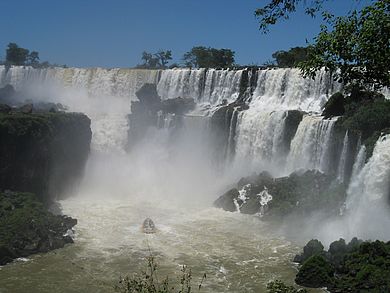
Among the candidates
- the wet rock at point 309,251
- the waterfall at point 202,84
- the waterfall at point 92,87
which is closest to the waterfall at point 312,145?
the wet rock at point 309,251

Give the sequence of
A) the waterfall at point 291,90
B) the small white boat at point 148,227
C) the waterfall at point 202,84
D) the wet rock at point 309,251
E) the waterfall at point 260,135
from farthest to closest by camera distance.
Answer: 1. the waterfall at point 202,84
2. the waterfall at point 291,90
3. the waterfall at point 260,135
4. the small white boat at point 148,227
5. the wet rock at point 309,251

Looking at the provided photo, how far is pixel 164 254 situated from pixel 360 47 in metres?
16.8

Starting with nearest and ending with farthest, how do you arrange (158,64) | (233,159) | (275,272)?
1. (275,272)
2. (233,159)
3. (158,64)

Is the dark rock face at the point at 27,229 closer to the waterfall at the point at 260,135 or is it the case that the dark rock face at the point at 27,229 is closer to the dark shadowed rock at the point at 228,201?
the dark shadowed rock at the point at 228,201

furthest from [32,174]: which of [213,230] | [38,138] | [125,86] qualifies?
[125,86]

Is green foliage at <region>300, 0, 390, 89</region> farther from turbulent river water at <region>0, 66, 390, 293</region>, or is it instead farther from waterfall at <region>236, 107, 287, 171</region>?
waterfall at <region>236, 107, 287, 171</region>

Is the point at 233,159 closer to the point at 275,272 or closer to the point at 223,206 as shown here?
the point at 223,206

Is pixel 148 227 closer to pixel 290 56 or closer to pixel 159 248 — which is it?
pixel 159 248

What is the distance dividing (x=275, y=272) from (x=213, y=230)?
22.2 feet

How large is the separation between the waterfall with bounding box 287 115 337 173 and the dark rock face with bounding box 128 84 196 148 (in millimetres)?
15462

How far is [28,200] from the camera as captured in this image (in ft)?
89.0

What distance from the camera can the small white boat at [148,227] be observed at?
86.5 ft

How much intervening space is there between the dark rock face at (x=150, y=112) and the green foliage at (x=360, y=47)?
37105mm

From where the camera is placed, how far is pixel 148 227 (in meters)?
26.6
